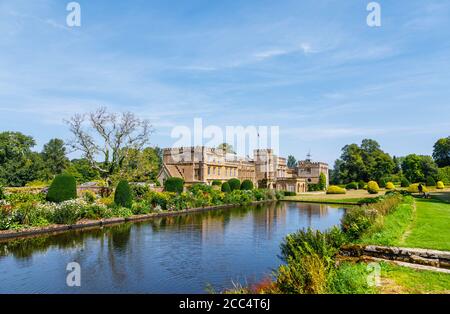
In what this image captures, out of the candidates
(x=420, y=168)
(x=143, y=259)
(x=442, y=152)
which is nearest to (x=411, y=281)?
(x=143, y=259)

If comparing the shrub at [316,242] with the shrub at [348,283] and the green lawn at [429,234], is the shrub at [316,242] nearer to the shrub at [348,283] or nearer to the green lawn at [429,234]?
the green lawn at [429,234]

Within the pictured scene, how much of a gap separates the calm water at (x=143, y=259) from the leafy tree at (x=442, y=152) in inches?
2179

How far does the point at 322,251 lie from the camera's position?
8539 mm

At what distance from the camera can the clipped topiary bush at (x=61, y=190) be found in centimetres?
2028

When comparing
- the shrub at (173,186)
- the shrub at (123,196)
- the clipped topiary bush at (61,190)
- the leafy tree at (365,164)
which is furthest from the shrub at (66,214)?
the leafy tree at (365,164)

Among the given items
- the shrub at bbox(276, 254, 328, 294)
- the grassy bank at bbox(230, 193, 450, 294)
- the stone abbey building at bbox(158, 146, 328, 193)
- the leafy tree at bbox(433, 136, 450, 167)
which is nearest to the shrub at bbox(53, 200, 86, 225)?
the grassy bank at bbox(230, 193, 450, 294)

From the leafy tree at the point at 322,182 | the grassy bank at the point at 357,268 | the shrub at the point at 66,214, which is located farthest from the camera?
the leafy tree at the point at 322,182

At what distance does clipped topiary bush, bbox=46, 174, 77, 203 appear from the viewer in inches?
798

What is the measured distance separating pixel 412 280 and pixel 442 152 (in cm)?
6467

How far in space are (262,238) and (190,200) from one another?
12879mm

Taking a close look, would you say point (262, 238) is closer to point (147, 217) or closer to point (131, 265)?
point (131, 265)

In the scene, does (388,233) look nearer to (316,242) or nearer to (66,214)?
(316,242)
